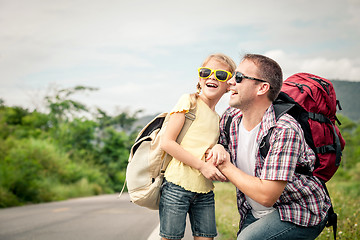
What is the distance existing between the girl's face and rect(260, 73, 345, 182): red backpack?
2.13 feet

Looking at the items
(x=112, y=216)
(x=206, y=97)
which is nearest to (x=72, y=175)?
(x=112, y=216)

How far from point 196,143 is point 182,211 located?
579 mm

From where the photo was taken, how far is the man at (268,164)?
269 cm

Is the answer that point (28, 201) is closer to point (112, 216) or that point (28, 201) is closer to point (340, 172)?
point (112, 216)

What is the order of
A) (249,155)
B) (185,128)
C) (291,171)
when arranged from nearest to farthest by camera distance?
1. (291,171)
2. (249,155)
3. (185,128)

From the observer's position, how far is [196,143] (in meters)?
3.35

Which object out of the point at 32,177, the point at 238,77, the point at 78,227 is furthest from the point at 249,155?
the point at 32,177

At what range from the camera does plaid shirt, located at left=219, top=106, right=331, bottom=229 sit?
2676mm

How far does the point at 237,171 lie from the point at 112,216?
679cm

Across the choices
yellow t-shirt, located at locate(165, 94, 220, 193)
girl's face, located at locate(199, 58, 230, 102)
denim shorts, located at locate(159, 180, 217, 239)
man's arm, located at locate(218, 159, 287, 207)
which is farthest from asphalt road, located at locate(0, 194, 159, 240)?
man's arm, located at locate(218, 159, 287, 207)

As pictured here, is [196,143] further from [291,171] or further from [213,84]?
[291,171]

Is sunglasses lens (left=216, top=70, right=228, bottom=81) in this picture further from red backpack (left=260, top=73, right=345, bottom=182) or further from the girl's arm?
red backpack (left=260, top=73, right=345, bottom=182)

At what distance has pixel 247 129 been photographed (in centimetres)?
310

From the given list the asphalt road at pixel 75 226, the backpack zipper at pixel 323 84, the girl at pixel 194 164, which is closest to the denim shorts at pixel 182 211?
the girl at pixel 194 164
